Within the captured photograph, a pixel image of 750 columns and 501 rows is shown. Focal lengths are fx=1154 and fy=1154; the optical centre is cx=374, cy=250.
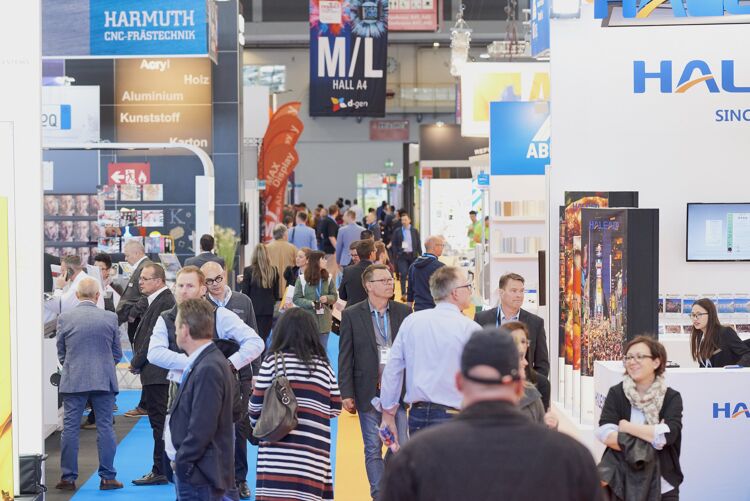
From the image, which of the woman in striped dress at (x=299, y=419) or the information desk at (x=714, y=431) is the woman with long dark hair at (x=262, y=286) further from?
the woman in striped dress at (x=299, y=419)

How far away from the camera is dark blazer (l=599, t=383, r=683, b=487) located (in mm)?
4812

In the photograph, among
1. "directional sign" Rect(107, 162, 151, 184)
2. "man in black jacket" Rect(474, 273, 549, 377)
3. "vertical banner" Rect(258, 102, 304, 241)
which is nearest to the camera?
"man in black jacket" Rect(474, 273, 549, 377)

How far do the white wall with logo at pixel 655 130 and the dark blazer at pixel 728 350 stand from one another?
1736 millimetres

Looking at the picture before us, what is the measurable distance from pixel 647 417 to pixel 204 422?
6.01 ft

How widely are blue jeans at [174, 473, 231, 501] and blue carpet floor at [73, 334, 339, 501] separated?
225cm

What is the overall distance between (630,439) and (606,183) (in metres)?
4.37

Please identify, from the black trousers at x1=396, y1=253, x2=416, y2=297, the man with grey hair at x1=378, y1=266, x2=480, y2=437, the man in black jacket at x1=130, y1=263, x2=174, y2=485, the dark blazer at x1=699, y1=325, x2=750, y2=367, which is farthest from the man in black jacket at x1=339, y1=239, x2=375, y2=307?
the black trousers at x1=396, y1=253, x2=416, y2=297

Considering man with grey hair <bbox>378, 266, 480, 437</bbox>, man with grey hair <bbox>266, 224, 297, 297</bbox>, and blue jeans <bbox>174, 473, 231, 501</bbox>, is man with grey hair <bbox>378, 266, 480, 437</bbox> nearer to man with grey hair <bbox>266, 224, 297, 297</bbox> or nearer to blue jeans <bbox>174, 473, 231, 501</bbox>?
blue jeans <bbox>174, 473, 231, 501</bbox>

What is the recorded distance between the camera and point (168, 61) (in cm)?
1623

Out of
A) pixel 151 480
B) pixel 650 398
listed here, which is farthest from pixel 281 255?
pixel 650 398

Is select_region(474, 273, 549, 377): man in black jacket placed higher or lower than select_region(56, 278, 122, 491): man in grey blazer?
Result: higher

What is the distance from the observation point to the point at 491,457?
232cm

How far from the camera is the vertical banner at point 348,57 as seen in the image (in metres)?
15.8

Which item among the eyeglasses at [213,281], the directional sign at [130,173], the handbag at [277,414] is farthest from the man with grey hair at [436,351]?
the directional sign at [130,173]
